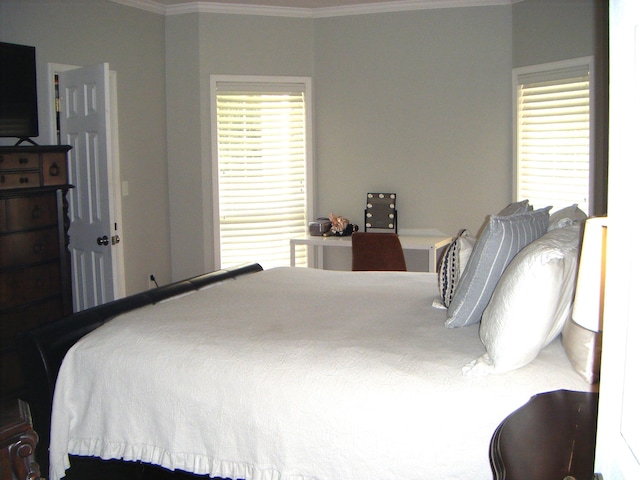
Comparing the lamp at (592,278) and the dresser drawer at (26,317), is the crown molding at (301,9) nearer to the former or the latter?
the dresser drawer at (26,317)

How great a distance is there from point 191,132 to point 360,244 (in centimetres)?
191

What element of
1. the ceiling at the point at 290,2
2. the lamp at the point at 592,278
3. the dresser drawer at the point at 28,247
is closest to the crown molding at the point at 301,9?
the ceiling at the point at 290,2

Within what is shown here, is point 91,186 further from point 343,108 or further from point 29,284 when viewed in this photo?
point 343,108

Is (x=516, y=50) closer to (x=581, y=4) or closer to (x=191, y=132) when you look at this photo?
(x=581, y=4)

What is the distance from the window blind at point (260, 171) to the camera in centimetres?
580

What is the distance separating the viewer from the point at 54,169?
394 cm

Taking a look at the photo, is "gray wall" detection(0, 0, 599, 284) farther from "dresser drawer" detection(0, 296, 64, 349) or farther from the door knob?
"dresser drawer" detection(0, 296, 64, 349)

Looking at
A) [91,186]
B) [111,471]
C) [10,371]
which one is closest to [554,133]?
[91,186]

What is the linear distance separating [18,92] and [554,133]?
3.66 meters

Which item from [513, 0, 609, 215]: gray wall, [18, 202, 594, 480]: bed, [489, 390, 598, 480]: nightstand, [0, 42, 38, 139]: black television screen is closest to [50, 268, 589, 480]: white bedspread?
[18, 202, 594, 480]: bed

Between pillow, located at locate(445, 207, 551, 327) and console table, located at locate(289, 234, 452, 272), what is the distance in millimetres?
2630

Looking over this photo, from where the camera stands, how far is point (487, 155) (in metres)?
5.44

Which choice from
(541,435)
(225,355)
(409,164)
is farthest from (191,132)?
(541,435)

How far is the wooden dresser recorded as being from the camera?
3664 millimetres
